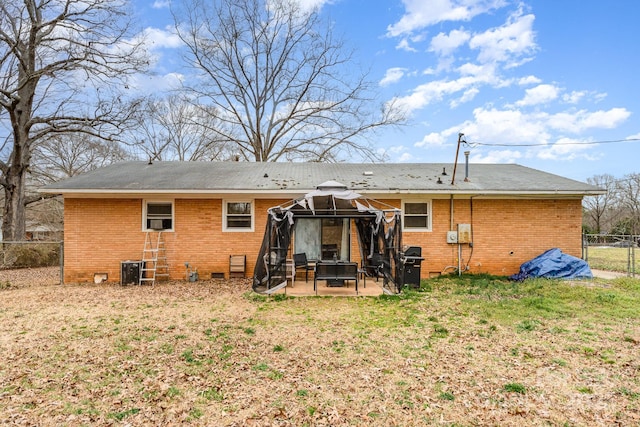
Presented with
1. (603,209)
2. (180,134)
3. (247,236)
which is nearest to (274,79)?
(180,134)

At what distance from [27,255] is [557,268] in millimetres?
18708

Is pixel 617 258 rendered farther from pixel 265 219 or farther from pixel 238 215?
pixel 238 215

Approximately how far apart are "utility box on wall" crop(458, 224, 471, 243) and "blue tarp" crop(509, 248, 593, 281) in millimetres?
1761

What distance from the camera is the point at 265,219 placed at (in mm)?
10945

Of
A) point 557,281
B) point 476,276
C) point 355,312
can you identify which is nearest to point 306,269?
point 355,312

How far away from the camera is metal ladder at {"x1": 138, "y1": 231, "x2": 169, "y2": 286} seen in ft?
34.2

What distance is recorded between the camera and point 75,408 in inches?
133

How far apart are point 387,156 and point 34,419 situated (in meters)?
21.8

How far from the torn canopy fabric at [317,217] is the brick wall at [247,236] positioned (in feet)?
5.96

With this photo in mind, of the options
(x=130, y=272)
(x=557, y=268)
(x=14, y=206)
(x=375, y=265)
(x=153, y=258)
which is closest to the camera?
(x=375, y=265)

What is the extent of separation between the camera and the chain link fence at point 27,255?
43.1ft

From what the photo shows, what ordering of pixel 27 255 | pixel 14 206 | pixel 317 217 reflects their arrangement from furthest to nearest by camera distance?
1. pixel 14 206
2. pixel 27 255
3. pixel 317 217

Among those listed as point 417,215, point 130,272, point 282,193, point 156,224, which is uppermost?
point 282,193

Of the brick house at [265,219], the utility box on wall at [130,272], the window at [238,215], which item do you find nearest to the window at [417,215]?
the brick house at [265,219]
